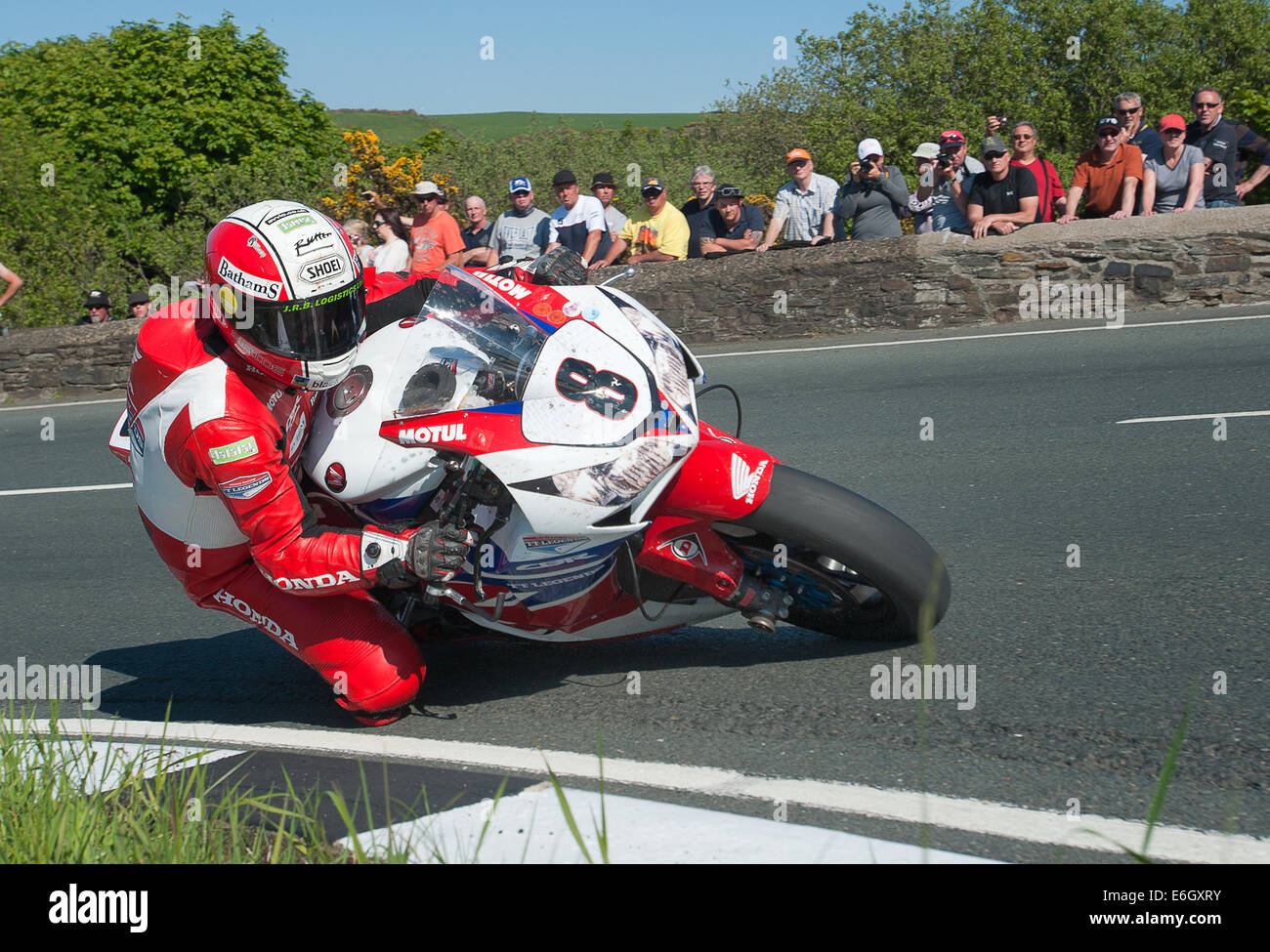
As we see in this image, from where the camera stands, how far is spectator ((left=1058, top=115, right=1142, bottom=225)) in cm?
1088

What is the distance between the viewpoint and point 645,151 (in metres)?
40.7

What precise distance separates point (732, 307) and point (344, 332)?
8.60 m

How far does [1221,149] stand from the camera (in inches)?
428

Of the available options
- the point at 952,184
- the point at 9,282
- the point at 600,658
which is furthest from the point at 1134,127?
the point at 9,282

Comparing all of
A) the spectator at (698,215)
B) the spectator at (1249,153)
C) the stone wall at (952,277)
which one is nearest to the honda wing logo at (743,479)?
the stone wall at (952,277)

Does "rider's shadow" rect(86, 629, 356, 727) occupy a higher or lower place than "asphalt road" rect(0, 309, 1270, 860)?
lower

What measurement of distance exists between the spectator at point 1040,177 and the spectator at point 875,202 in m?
1.06

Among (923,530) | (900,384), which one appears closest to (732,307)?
(900,384)

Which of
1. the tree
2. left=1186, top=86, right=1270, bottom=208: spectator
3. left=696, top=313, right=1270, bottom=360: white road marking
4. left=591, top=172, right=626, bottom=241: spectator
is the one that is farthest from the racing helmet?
the tree

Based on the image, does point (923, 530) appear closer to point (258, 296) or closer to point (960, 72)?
point (258, 296)

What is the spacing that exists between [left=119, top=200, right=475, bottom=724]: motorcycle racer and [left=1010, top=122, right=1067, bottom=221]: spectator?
8.09 m

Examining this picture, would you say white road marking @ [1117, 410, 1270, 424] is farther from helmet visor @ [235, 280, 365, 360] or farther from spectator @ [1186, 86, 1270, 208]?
helmet visor @ [235, 280, 365, 360]

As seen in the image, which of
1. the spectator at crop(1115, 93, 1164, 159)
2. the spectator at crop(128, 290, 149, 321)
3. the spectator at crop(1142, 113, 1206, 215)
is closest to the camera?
the spectator at crop(1115, 93, 1164, 159)

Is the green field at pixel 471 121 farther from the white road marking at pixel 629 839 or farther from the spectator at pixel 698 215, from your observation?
the white road marking at pixel 629 839
